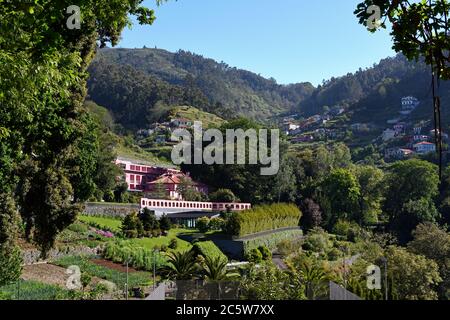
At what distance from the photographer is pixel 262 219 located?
44000 millimetres

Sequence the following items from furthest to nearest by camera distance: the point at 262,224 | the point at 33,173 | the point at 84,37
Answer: the point at 262,224 < the point at 33,173 < the point at 84,37

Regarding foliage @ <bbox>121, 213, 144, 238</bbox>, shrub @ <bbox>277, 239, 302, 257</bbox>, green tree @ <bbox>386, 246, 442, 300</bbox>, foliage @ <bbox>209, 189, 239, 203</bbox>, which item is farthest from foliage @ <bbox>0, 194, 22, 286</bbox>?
foliage @ <bbox>209, 189, 239, 203</bbox>

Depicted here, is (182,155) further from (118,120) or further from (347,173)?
(118,120)

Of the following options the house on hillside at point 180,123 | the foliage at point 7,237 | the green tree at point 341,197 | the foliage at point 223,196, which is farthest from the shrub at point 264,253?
the house on hillside at point 180,123

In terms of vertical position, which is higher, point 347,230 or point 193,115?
point 193,115

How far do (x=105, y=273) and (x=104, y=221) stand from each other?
13.2 meters

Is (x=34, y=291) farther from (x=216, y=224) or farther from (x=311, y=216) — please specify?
(x=311, y=216)

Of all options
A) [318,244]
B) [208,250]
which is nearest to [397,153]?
[318,244]

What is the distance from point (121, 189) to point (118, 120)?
226 ft

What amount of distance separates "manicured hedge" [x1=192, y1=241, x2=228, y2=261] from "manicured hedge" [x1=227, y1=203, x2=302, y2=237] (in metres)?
2.66

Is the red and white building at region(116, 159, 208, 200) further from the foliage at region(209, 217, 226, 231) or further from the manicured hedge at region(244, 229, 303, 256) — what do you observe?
the manicured hedge at region(244, 229, 303, 256)

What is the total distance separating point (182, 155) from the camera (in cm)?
7112

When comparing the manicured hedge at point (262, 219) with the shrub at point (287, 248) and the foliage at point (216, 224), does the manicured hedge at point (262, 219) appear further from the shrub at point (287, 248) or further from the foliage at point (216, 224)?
the foliage at point (216, 224)
